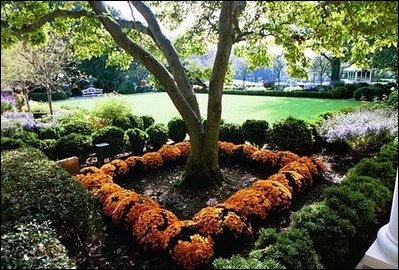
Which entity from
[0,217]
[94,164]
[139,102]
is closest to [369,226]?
[0,217]

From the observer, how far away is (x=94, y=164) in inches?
315

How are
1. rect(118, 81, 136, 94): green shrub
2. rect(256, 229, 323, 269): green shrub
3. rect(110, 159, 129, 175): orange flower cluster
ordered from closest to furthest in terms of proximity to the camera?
rect(256, 229, 323, 269): green shrub < rect(110, 159, 129, 175): orange flower cluster < rect(118, 81, 136, 94): green shrub

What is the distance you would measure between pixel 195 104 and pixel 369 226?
359 centimetres

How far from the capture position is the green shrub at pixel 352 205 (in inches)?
150

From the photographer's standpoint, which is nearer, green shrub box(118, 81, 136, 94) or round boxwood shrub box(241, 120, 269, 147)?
round boxwood shrub box(241, 120, 269, 147)

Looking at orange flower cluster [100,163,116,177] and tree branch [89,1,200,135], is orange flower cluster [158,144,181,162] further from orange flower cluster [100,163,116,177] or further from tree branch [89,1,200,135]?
tree branch [89,1,200,135]

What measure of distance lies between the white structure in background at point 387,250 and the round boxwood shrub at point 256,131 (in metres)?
5.75

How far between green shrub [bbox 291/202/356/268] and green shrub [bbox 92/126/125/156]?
5.61 metres

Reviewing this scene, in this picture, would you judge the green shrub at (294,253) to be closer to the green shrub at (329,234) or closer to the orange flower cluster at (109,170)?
the green shrub at (329,234)

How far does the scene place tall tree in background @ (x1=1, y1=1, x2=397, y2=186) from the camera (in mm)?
4348

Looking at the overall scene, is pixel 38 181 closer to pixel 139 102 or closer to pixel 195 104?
pixel 195 104

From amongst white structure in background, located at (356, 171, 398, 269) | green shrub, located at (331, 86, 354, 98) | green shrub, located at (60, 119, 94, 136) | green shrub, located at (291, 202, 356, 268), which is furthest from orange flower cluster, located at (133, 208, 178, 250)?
green shrub, located at (331, 86, 354, 98)

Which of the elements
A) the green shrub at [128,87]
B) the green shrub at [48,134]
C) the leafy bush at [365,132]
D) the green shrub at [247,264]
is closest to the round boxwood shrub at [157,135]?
the green shrub at [48,134]

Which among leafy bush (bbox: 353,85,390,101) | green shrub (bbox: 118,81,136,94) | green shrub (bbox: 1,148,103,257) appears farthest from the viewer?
green shrub (bbox: 118,81,136,94)
